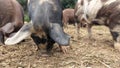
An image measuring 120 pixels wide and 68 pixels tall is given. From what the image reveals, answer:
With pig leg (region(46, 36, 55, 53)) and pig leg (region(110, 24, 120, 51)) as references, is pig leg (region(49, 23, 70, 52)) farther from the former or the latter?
pig leg (region(110, 24, 120, 51))

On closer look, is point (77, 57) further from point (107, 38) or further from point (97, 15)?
point (107, 38)

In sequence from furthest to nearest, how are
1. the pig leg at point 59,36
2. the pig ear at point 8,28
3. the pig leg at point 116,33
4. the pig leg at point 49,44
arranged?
1. the pig leg at point 116,33
2. the pig ear at point 8,28
3. the pig leg at point 49,44
4. the pig leg at point 59,36

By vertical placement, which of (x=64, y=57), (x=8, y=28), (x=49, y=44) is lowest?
(x=64, y=57)

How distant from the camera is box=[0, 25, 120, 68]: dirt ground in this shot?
20.1ft

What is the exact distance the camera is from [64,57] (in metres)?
6.44

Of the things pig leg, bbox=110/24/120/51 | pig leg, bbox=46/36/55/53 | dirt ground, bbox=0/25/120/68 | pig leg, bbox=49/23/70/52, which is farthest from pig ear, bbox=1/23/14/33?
pig leg, bbox=110/24/120/51

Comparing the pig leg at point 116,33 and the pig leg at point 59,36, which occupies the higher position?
the pig leg at point 59,36

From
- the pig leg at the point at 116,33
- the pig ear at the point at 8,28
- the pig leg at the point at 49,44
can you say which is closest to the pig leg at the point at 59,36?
the pig leg at the point at 49,44

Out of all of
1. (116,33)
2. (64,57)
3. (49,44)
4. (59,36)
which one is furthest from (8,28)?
(116,33)

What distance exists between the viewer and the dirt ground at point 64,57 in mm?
6125

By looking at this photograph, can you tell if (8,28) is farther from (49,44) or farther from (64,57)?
(64,57)

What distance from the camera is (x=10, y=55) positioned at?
6605 millimetres

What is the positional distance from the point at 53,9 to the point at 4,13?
1702 millimetres

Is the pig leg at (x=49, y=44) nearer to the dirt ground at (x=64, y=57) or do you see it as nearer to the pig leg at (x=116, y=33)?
the dirt ground at (x=64, y=57)
